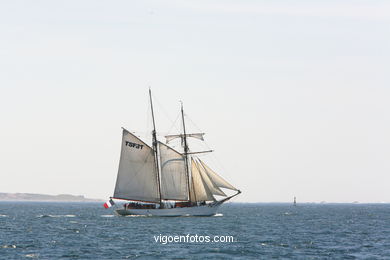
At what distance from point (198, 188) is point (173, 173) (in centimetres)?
509

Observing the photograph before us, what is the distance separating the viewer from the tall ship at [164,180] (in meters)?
108

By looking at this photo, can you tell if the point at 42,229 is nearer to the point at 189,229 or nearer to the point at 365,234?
the point at 189,229

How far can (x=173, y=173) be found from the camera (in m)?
110

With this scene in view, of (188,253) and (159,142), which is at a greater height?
(159,142)

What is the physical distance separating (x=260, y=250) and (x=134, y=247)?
1251 cm

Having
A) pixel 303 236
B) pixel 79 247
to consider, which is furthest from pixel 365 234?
pixel 79 247

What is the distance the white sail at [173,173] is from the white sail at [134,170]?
1731 millimetres

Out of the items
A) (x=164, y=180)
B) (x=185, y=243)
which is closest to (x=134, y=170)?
(x=164, y=180)

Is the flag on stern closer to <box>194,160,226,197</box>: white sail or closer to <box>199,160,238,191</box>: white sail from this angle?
<box>194,160,226,197</box>: white sail

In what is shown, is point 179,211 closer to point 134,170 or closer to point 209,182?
point 209,182

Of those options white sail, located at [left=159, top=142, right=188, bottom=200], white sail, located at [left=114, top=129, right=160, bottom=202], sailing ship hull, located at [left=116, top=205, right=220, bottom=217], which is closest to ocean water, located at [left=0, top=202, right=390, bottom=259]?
white sail, located at [left=114, top=129, right=160, bottom=202]

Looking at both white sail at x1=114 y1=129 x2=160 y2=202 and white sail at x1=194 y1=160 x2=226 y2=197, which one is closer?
white sail at x1=194 y1=160 x2=226 y2=197

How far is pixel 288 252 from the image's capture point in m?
62.5

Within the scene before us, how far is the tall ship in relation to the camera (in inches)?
4242
